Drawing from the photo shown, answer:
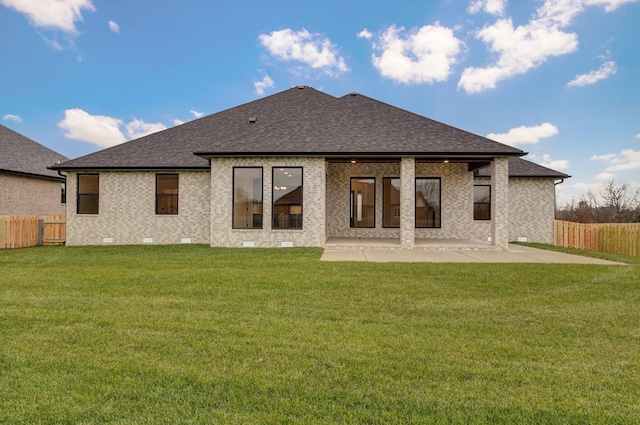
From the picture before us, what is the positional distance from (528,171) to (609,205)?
25190 millimetres

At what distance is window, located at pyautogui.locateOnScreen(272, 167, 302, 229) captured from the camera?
43.1 feet

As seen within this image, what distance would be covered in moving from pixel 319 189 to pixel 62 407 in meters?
10.8

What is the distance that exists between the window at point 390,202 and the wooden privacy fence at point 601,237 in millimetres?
7974

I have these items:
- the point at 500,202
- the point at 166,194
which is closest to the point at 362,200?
the point at 500,202

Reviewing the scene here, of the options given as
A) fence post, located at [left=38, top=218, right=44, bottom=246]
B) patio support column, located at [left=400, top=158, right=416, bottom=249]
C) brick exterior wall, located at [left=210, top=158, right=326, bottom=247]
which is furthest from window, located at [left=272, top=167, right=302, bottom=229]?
fence post, located at [left=38, top=218, right=44, bottom=246]

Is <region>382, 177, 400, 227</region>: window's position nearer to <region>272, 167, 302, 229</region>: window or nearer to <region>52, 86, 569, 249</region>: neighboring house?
<region>52, 86, 569, 249</region>: neighboring house

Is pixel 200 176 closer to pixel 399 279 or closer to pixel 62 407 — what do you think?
pixel 399 279

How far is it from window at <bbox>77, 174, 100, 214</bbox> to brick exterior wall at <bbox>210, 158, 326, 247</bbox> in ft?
19.4

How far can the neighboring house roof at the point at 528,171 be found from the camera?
641 inches

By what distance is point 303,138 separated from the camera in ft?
44.2

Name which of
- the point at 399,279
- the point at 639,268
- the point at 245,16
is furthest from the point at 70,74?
the point at 639,268

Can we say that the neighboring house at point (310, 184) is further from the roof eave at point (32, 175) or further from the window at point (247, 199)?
the roof eave at point (32, 175)

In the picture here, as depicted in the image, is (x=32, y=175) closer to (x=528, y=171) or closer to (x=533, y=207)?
(x=528, y=171)

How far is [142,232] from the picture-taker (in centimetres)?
1486
